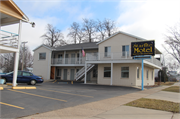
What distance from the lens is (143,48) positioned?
647 inches

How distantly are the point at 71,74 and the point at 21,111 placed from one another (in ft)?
74.4

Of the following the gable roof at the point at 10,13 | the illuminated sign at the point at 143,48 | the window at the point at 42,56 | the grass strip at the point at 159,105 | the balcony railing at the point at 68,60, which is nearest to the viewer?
the grass strip at the point at 159,105

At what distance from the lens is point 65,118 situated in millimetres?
→ 5922

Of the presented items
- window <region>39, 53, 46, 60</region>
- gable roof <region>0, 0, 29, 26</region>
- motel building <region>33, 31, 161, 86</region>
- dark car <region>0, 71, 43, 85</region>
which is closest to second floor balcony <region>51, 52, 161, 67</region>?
motel building <region>33, 31, 161, 86</region>

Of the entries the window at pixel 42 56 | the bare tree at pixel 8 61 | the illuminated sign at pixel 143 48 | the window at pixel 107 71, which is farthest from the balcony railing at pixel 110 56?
the bare tree at pixel 8 61

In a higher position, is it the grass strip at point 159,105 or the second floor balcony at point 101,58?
the second floor balcony at point 101,58

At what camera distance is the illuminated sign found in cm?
1605

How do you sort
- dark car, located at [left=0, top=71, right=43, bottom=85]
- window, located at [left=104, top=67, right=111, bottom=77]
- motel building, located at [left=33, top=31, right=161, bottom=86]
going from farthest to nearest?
window, located at [left=104, top=67, right=111, bottom=77]
motel building, located at [left=33, top=31, right=161, bottom=86]
dark car, located at [left=0, top=71, right=43, bottom=85]

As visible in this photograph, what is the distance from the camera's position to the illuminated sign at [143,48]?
52.7 ft

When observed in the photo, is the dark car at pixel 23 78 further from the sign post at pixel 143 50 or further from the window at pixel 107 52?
the sign post at pixel 143 50

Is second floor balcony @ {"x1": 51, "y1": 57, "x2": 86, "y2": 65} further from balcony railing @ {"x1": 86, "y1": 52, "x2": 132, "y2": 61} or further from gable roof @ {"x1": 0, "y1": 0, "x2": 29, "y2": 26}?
gable roof @ {"x1": 0, "y1": 0, "x2": 29, "y2": 26}

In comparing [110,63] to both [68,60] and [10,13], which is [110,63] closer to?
[68,60]

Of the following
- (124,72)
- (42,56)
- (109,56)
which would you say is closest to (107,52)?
(109,56)

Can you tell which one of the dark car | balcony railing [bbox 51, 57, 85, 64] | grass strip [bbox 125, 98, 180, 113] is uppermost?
balcony railing [bbox 51, 57, 85, 64]
